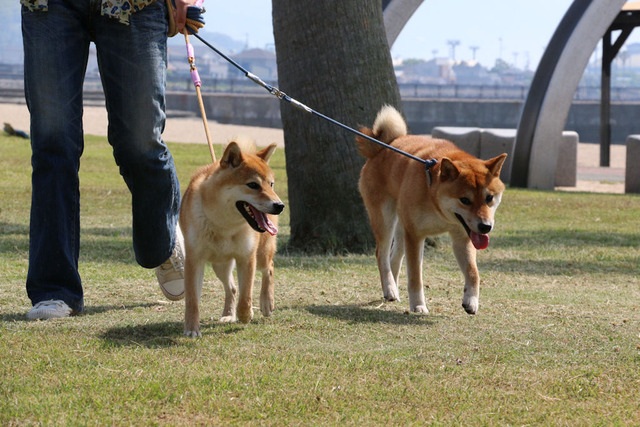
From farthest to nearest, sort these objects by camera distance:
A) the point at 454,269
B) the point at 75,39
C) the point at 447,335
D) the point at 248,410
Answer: the point at 454,269 < the point at 447,335 < the point at 75,39 < the point at 248,410

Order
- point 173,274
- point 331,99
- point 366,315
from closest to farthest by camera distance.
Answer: point 173,274
point 366,315
point 331,99

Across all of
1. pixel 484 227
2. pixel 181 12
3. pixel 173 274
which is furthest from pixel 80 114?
pixel 484 227

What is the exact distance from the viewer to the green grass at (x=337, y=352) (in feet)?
10.8

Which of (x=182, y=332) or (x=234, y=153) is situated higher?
(x=234, y=153)

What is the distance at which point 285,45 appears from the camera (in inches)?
304

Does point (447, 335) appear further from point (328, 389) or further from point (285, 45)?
point (285, 45)

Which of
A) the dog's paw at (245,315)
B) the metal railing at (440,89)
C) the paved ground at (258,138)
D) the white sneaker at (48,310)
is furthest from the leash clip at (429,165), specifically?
the metal railing at (440,89)

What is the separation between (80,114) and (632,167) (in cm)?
1268

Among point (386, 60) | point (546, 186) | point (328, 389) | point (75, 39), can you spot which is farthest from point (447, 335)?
point (546, 186)

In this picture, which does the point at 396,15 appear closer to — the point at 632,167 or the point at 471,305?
the point at 632,167

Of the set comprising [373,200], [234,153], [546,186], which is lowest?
[546,186]

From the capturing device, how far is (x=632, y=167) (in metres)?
15.5

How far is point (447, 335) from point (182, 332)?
131 cm

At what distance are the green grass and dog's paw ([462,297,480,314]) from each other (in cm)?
10
